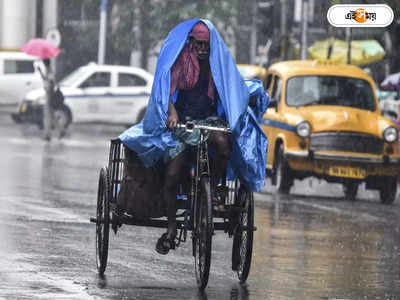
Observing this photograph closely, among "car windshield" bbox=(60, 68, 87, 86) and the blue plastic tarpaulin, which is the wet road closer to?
the blue plastic tarpaulin

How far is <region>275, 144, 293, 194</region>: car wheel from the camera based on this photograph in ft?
63.2

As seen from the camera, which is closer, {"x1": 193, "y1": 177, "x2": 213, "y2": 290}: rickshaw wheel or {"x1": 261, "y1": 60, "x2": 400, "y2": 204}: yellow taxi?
{"x1": 193, "y1": 177, "x2": 213, "y2": 290}: rickshaw wheel

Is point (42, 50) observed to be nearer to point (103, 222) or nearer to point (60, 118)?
point (60, 118)

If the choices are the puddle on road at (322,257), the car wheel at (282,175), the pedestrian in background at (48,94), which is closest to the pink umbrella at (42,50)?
the pedestrian in background at (48,94)

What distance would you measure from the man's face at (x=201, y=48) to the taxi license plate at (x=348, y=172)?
9.94m

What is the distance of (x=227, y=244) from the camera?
479 inches

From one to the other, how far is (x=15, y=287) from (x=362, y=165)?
10.9 m

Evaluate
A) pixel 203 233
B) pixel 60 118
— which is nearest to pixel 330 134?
pixel 203 233

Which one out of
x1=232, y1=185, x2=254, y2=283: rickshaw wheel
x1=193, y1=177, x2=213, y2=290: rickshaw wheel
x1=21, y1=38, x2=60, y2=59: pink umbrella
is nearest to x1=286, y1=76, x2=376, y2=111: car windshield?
x1=232, y1=185, x2=254, y2=283: rickshaw wheel

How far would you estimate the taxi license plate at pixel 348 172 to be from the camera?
19.0 metres

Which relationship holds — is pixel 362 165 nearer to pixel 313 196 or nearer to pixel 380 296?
pixel 313 196

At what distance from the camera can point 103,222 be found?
9.47m

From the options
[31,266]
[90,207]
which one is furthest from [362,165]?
[31,266]

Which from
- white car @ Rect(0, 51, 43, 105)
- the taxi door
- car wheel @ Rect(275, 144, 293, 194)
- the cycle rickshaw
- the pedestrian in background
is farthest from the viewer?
white car @ Rect(0, 51, 43, 105)
